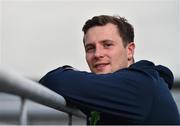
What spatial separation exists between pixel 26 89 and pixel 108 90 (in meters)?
0.64

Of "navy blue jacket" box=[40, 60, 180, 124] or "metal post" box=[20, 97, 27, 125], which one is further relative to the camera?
"navy blue jacket" box=[40, 60, 180, 124]

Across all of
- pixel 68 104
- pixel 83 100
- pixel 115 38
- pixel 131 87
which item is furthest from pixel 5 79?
pixel 115 38

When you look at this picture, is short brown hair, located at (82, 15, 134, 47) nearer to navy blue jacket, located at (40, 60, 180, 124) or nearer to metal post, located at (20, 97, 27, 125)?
navy blue jacket, located at (40, 60, 180, 124)

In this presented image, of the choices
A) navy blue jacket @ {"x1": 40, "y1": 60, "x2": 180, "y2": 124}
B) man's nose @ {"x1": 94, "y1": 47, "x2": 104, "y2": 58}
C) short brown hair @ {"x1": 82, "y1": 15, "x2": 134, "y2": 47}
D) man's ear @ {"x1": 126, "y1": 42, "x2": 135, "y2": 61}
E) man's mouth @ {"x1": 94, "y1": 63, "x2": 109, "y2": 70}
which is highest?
short brown hair @ {"x1": 82, "y1": 15, "x2": 134, "y2": 47}

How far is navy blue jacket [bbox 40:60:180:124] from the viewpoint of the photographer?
146 cm

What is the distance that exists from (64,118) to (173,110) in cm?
43

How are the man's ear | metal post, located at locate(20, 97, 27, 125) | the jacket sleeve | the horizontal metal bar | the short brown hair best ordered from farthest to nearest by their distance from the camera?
the man's ear < the short brown hair < the jacket sleeve < metal post, located at locate(20, 97, 27, 125) < the horizontal metal bar

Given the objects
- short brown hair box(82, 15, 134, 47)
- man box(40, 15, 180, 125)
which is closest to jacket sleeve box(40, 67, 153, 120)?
man box(40, 15, 180, 125)

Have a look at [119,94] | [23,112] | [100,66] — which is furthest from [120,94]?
[23,112]

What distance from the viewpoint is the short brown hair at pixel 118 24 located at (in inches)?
78.2

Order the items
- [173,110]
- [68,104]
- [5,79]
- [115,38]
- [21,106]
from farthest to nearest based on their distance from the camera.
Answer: [115,38]
[173,110]
[68,104]
[21,106]
[5,79]

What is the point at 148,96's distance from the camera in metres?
1.52

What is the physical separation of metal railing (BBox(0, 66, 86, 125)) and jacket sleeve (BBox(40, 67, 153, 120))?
0.25 m

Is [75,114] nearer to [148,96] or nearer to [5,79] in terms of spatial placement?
[148,96]
